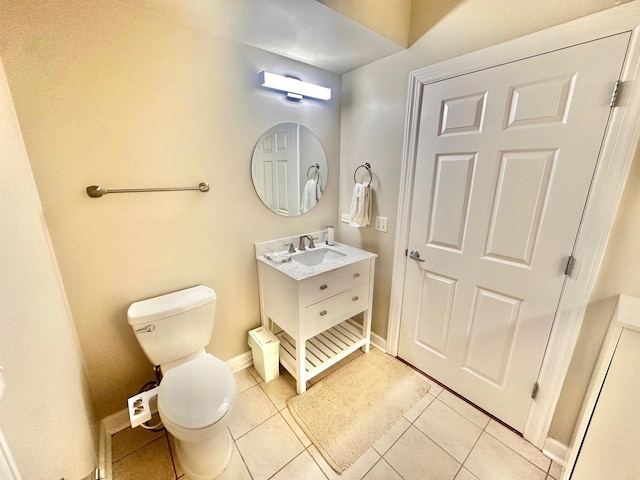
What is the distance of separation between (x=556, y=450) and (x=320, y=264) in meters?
1.61

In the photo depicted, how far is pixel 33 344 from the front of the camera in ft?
2.69

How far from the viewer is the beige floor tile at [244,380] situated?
1.80m

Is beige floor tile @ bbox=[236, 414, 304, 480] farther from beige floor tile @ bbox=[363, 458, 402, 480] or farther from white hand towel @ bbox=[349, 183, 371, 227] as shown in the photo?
white hand towel @ bbox=[349, 183, 371, 227]

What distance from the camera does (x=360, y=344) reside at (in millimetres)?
2033

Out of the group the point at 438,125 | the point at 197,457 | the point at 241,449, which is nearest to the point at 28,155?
the point at 197,457

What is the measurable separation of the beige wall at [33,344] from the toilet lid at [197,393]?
1.08 feet

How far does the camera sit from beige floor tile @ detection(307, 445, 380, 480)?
4.19ft

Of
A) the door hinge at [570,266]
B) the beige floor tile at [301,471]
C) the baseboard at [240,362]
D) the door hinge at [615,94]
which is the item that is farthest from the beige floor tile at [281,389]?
the door hinge at [615,94]

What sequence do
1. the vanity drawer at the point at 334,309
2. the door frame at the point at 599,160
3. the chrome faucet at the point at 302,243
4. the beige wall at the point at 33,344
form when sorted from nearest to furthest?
1. the beige wall at the point at 33,344
2. the door frame at the point at 599,160
3. the vanity drawer at the point at 334,309
4. the chrome faucet at the point at 302,243

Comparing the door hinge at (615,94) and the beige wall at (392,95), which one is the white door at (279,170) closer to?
the beige wall at (392,95)

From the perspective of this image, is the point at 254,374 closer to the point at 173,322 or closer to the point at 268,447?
the point at 268,447

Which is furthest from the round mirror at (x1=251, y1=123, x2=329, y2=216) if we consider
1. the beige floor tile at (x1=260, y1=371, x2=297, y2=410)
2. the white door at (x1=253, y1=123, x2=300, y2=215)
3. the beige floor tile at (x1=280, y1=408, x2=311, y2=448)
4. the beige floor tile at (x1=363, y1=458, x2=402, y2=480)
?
the beige floor tile at (x1=363, y1=458, x2=402, y2=480)

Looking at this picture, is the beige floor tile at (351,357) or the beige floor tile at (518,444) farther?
the beige floor tile at (351,357)

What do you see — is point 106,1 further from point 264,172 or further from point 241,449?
point 241,449
